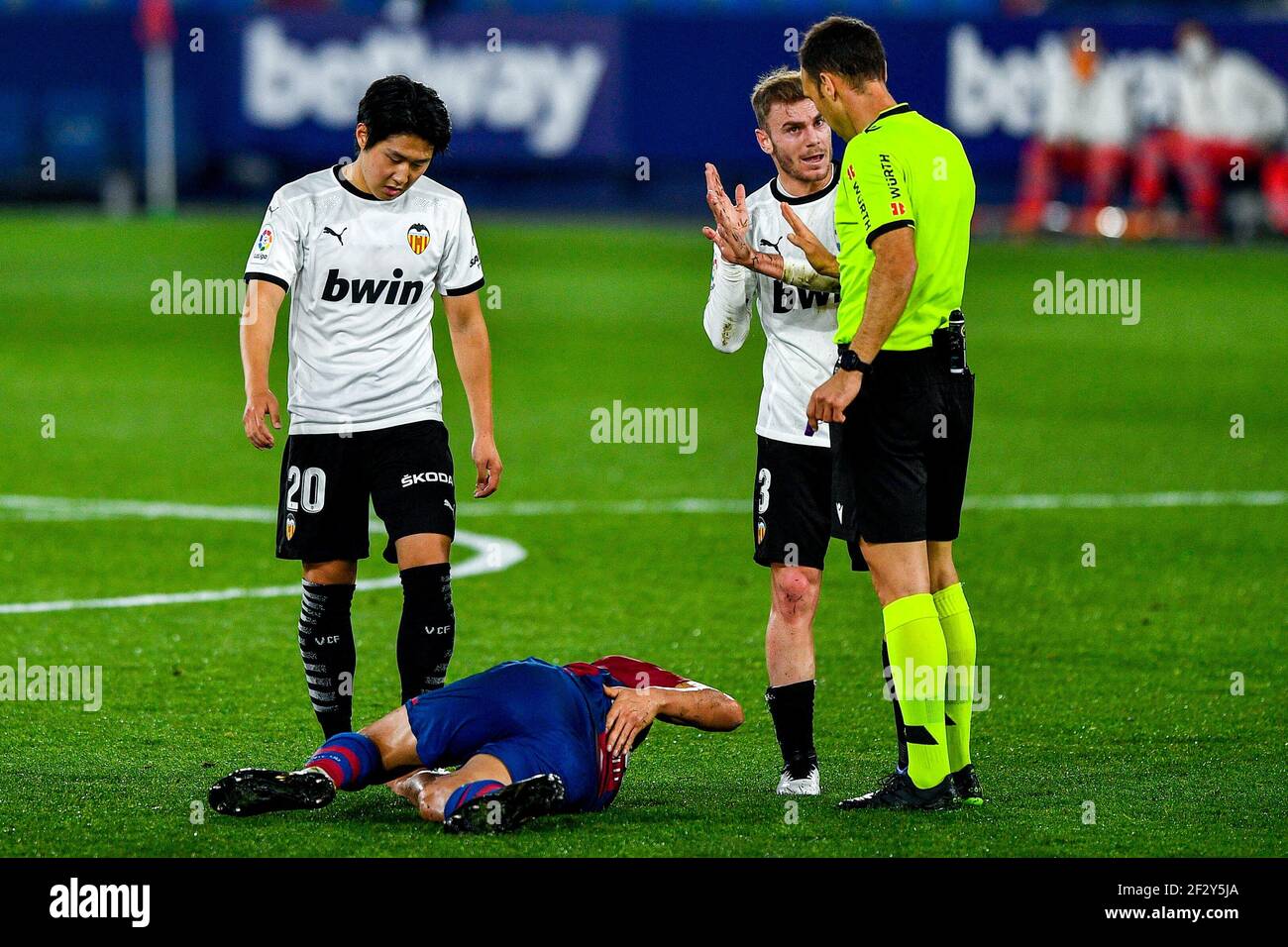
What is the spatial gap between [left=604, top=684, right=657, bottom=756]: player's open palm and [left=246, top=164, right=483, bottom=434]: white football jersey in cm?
111

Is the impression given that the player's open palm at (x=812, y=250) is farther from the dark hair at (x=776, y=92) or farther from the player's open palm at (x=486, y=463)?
the player's open palm at (x=486, y=463)

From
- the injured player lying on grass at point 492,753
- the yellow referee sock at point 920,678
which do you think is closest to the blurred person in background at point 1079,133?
the yellow referee sock at point 920,678

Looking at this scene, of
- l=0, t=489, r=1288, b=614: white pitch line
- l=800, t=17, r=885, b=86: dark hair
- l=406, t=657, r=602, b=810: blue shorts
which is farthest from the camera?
l=0, t=489, r=1288, b=614: white pitch line

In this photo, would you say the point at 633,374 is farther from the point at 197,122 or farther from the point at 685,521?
the point at 197,122

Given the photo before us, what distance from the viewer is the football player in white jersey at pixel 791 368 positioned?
6305 mm

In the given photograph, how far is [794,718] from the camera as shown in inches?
249

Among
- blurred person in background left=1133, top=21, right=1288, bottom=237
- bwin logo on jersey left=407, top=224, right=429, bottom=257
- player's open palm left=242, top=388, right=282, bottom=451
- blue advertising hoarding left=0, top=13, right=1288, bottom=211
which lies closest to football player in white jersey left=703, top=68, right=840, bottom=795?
bwin logo on jersey left=407, top=224, right=429, bottom=257

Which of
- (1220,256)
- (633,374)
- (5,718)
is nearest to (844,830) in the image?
(5,718)

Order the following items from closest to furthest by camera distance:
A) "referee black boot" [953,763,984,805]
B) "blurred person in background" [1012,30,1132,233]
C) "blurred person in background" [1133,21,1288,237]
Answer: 1. "referee black boot" [953,763,984,805]
2. "blurred person in background" [1133,21,1288,237]
3. "blurred person in background" [1012,30,1132,233]

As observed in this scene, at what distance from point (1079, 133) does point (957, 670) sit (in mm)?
21925

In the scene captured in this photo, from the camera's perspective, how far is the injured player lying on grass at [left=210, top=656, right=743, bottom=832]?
5590 millimetres

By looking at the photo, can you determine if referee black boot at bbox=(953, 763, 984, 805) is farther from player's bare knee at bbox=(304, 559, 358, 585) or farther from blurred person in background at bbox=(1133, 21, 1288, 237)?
blurred person in background at bbox=(1133, 21, 1288, 237)

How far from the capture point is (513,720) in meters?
5.79

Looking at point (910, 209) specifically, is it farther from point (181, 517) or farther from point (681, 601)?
point (181, 517)
